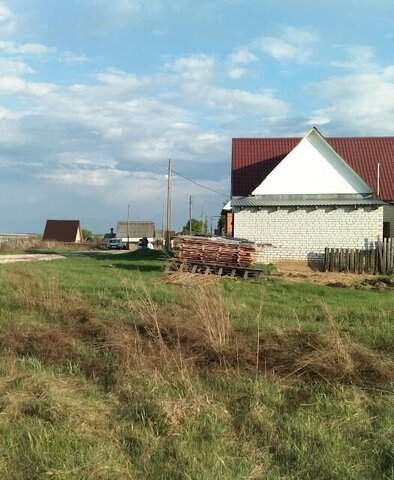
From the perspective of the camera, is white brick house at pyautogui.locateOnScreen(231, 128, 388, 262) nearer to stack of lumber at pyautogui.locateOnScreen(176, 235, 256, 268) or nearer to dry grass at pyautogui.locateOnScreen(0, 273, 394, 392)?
stack of lumber at pyautogui.locateOnScreen(176, 235, 256, 268)

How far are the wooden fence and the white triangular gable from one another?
4226mm

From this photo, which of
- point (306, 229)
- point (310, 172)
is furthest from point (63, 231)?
point (306, 229)

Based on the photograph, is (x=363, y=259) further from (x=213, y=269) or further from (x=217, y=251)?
(x=213, y=269)

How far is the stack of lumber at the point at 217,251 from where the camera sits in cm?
1970

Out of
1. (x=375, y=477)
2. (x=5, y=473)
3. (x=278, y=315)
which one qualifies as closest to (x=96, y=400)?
(x=5, y=473)

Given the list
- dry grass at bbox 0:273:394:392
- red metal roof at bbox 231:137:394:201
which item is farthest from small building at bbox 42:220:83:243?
dry grass at bbox 0:273:394:392

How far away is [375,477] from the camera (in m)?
3.88

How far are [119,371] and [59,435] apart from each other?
1922 millimetres

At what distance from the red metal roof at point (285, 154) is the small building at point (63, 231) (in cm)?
6636

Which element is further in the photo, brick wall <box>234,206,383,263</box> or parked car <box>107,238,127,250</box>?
parked car <box>107,238,127,250</box>

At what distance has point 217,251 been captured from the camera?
19.8 metres

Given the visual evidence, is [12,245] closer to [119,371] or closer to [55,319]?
[55,319]

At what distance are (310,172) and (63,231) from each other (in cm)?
7480

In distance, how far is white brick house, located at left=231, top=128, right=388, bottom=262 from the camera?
980 inches
